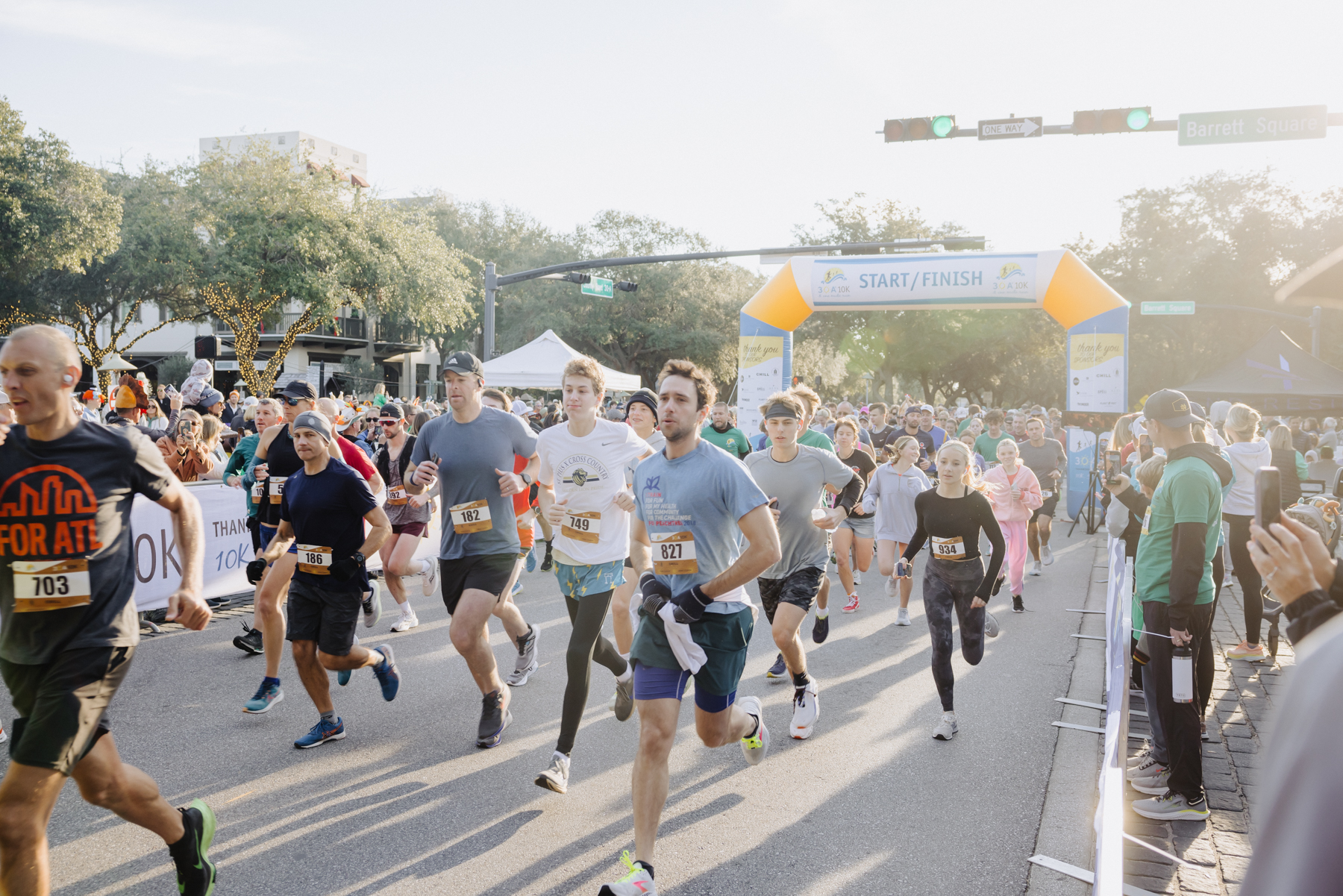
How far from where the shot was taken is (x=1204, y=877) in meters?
3.79

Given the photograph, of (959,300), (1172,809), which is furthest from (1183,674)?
(959,300)

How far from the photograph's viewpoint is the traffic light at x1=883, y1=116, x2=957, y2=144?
462 inches

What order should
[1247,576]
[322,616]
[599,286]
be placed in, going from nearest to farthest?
[322,616] < [1247,576] < [599,286]

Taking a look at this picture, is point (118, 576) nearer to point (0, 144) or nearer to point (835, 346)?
point (0, 144)

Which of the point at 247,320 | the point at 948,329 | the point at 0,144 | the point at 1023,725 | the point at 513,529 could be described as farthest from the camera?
the point at 948,329

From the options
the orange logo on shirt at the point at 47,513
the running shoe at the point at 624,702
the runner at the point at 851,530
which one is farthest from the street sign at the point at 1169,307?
the orange logo on shirt at the point at 47,513

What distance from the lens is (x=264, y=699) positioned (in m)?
5.68

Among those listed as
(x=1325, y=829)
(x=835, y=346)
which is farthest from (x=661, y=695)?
(x=835, y=346)

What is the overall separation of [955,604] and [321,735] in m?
3.78

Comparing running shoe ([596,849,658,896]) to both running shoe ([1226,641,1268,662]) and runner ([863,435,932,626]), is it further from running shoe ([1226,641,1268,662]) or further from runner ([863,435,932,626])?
running shoe ([1226,641,1268,662])

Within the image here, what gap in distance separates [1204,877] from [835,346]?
38247 mm

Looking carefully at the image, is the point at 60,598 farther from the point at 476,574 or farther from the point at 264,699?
the point at 264,699

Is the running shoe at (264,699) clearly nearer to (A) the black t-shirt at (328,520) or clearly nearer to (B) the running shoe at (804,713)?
(A) the black t-shirt at (328,520)

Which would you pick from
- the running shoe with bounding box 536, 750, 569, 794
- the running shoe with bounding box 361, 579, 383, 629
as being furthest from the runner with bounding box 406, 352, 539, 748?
the running shoe with bounding box 536, 750, 569, 794
